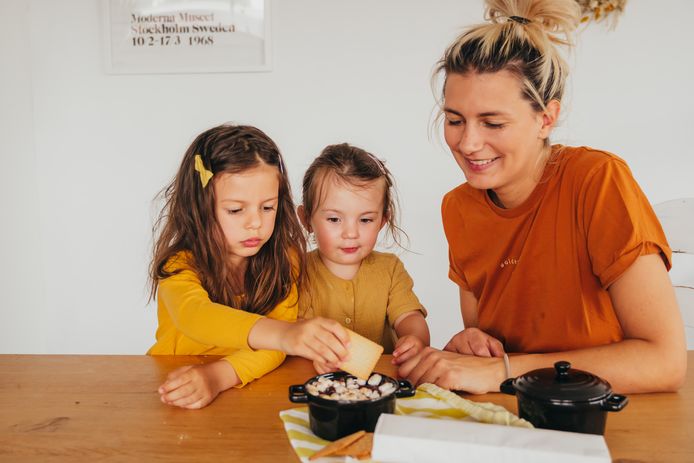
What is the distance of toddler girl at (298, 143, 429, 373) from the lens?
1.71 m

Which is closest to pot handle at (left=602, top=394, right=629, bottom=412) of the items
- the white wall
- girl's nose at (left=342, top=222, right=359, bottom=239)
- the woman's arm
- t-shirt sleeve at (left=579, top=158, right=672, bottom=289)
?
the woman's arm

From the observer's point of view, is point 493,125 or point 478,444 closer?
point 478,444

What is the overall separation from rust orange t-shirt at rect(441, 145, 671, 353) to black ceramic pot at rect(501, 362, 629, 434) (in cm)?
41

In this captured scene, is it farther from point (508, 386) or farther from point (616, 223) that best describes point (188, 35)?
point (508, 386)

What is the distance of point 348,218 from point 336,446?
88 centimetres

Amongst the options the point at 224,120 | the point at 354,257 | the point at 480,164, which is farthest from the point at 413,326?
the point at 224,120

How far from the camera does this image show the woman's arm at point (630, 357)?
A: 1145 mm

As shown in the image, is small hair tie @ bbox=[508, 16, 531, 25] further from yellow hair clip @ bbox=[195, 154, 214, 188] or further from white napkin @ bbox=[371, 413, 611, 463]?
white napkin @ bbox=[371, 413, 611, 463]

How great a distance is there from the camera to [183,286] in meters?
1.44

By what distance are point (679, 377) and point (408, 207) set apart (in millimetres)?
1976

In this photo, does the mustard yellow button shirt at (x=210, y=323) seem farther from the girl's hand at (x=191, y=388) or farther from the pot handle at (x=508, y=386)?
the pot handle at (x=508, y=386)

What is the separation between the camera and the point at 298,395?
1009 mm

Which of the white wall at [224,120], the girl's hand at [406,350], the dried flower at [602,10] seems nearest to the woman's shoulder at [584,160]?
the girl's hand at [406,350]

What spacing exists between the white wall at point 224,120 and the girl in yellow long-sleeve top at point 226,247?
1.44m
